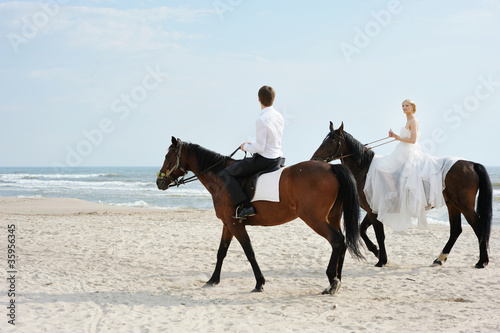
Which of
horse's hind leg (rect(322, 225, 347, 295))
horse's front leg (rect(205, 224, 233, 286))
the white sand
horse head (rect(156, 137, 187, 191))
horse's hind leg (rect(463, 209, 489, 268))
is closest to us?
the white sand

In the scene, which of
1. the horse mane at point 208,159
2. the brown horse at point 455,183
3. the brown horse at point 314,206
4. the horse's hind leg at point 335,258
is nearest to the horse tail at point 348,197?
the brown horse at point 314,206

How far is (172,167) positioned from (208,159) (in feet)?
1.64

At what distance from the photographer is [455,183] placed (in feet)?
22.9

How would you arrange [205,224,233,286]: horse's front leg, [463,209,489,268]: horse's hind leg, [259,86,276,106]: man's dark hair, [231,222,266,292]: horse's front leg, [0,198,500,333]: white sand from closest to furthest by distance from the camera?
[0,198,500,333]: white sand < [259,86,276,106]: man's dark hair < [231,222,266,292]: horse's front leg < [205,224,233,286]: horse's front leg < [463,209,489,268]: horse's hind leg

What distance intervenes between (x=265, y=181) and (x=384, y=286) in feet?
6.94

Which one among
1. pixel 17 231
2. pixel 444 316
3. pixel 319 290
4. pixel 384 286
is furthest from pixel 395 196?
pixel 17 231

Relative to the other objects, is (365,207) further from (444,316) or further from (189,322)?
(189,322)

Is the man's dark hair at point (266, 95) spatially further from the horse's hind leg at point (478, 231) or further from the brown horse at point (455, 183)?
the horse's hind leg at point (478, 231)

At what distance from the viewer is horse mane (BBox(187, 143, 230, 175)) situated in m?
6.18

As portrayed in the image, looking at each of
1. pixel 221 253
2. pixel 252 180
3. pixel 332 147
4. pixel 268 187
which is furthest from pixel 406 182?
pixel 221 253

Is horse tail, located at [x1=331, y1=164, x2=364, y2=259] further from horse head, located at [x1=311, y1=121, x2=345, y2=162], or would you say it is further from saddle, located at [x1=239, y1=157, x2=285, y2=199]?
horse head, located at [x1=311, y1=121, x2=345, y2=162]

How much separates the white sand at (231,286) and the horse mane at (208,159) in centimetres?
155

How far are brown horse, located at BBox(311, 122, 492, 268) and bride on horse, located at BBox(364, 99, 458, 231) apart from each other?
0.49 feet

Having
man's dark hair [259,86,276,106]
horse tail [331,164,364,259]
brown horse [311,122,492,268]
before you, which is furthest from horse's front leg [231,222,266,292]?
brown horse [311,122,492,268]
